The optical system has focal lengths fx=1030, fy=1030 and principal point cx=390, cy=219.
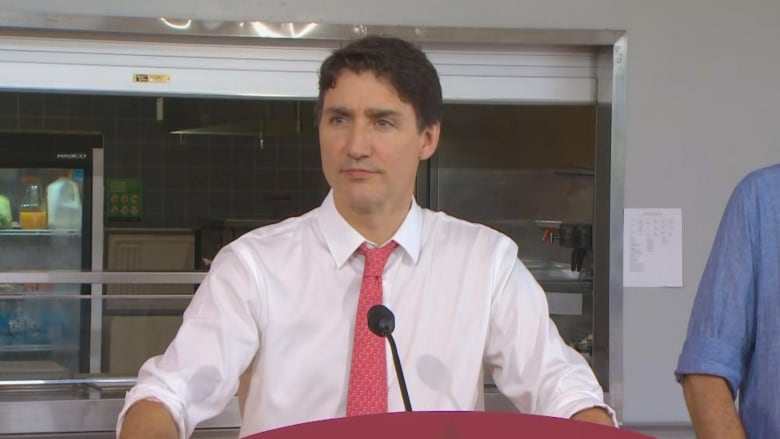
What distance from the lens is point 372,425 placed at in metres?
0.83

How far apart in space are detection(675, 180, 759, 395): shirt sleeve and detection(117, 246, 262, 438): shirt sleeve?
0.60 metres

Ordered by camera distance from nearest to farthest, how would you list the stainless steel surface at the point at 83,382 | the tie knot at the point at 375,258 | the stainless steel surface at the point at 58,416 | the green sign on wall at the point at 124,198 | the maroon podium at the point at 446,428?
the maroon podium at the point at 446,428
the tie knot at the point at 375,258
the stainless steel surface at the point at 58,416
the stainless steel surface at the point at 83,382
the green sign on wall at the point at 124,198

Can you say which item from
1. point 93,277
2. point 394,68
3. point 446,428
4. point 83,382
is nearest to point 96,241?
point 93,277

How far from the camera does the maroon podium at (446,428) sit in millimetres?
818

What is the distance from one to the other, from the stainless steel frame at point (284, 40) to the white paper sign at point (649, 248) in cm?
3

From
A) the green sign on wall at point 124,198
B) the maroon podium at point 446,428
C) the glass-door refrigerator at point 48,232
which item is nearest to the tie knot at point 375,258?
the maroon podium at point 446,428

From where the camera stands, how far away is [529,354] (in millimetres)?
1385

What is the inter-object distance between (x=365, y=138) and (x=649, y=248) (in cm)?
141

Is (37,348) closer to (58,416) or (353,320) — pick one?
(58,416)

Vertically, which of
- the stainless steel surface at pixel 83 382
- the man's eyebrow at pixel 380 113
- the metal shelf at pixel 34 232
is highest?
the man's eyebrow at pixel 380 113

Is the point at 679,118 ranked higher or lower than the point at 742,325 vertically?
higher

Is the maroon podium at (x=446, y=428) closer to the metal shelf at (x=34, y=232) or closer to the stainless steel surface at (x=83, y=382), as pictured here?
the stainless steel surface at (x=83, y=382)

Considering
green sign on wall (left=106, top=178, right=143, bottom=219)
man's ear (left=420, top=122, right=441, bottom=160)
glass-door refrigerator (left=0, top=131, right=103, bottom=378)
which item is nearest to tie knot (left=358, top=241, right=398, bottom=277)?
man's ear (left=420, top=122, right=441, bottom=160)

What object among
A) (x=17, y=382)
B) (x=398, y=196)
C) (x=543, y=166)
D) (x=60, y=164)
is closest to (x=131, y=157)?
(x=60, y=164)
